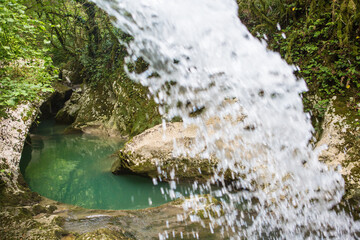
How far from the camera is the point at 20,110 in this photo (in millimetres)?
5688

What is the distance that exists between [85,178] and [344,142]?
6394 millimetres

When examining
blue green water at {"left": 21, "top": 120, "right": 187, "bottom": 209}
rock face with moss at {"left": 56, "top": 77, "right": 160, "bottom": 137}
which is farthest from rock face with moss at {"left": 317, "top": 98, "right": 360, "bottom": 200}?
rock face with moss at {"left": 56, "top": 77, "right": 160, "bottom": 137}

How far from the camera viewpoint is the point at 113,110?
10883mm

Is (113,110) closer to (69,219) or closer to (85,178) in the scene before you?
(85,178)

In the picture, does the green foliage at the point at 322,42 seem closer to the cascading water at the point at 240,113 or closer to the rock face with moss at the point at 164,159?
the cascading water at the point at 240,113

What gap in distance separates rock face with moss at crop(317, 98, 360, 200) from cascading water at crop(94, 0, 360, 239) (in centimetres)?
17

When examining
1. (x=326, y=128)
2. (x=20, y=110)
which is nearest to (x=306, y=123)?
(x=326, y=128)

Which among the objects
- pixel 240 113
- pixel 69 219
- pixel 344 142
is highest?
pixel 240 113

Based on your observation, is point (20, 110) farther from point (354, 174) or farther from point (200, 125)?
point (354, 174)

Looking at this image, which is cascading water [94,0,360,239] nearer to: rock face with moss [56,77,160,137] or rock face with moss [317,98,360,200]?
rock face with moss [317,98,360,200]

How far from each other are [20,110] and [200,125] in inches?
183

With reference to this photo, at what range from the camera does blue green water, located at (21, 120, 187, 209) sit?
543cm

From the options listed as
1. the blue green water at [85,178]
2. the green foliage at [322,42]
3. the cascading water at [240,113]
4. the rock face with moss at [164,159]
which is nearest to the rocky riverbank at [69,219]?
the cascading water at [240,113]

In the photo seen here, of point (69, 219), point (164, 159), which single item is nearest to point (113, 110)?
point (164, 159)
